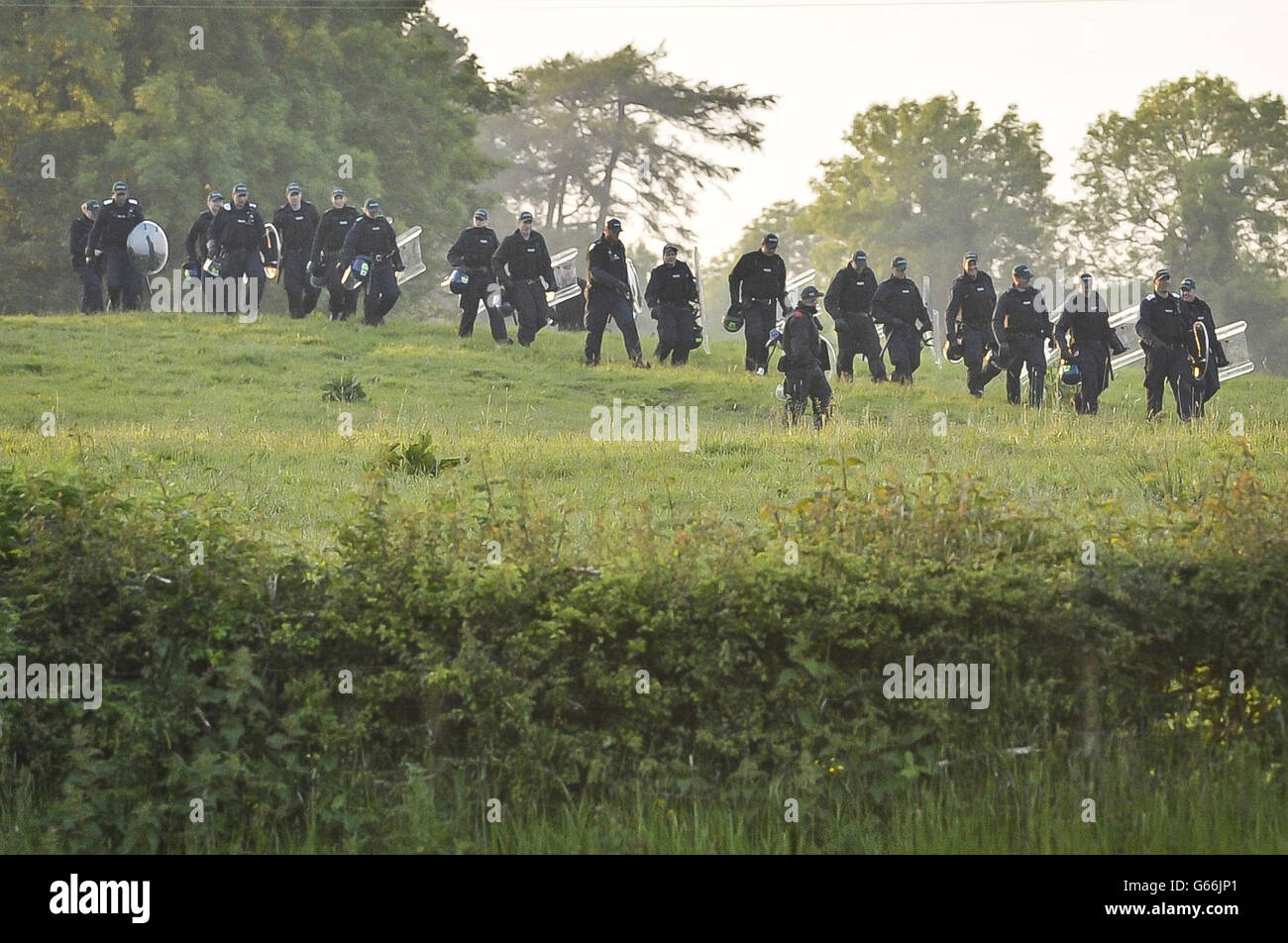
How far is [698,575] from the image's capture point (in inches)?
261

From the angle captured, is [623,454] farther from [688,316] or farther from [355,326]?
[355,326]

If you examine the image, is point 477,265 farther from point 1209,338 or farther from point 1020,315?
point 1209,338

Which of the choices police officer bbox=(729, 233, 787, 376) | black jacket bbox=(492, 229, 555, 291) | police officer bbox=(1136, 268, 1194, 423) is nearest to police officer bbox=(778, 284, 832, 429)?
police officer bbox=(1136, 268, 1194, 423)

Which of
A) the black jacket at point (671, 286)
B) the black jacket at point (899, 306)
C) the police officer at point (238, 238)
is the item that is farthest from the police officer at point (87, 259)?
the black jacket at point (899, 306)

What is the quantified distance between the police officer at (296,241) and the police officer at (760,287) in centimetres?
659

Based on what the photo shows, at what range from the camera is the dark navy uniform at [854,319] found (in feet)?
70.5

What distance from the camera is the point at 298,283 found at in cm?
2536

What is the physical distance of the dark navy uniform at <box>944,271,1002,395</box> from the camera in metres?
21.4

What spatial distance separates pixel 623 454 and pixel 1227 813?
756 centimetres

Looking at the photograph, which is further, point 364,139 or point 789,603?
point 364,139

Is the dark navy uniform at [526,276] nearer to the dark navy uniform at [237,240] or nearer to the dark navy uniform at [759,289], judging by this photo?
the dark navy uniform at [759,289]

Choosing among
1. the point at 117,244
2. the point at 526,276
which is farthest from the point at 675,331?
the point at 117,244

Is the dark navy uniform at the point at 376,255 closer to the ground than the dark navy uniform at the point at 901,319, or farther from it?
farther from it

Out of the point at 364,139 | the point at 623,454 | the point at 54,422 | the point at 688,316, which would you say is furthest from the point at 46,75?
the point at 623,454
